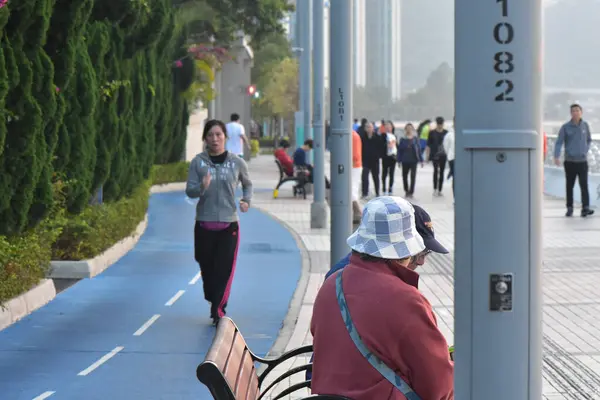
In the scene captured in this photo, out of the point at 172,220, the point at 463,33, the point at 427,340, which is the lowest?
the point at 172,220

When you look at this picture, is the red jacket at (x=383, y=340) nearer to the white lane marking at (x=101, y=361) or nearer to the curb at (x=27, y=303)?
the white lane marking at (x=101, y=361)

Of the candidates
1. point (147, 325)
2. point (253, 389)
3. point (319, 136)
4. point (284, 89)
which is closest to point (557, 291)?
point (147, 325)

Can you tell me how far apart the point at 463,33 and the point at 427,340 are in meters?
1.66

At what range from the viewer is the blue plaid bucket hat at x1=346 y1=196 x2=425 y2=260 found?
469 cm

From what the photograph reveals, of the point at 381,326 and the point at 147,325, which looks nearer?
the point at 381,326

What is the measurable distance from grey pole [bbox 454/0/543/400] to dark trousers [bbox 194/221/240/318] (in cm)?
835

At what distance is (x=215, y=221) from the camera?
11508 millimetres

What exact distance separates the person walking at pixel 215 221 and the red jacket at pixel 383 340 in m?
6.78

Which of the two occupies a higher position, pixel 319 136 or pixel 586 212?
pixel 319 136

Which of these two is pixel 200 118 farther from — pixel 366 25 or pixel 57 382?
pixel 366 25

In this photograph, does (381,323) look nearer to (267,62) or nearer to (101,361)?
(101,361)

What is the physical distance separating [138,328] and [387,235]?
7.15 m

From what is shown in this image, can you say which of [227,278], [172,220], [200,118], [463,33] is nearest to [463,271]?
[463,33]

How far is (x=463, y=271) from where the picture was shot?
3.21 meters
